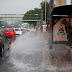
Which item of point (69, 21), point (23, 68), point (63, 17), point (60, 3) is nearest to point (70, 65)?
point (23, 68)

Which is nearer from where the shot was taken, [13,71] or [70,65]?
[13,71]

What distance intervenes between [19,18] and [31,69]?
2965 inches

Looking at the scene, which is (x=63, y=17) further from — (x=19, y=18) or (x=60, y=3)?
(x=19, y=18)

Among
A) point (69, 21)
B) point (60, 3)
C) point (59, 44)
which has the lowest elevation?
point (59, 44)

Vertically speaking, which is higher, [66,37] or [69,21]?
[69,21]

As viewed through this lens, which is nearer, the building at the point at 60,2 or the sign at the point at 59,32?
the building at the point at 60,2

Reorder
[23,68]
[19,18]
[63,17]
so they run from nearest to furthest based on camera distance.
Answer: [23,68] < [63,17] < [19,18]

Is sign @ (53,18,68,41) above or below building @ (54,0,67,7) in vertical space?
below

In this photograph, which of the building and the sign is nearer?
the building

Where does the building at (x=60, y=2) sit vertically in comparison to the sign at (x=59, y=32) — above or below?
above

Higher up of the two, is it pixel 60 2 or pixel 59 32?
pixel 60 2

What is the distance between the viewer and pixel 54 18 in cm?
1619

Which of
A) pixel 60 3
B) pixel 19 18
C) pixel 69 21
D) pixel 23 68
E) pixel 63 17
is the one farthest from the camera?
pixel 19 18

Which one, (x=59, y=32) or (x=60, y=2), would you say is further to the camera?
(x=59, y=32)
